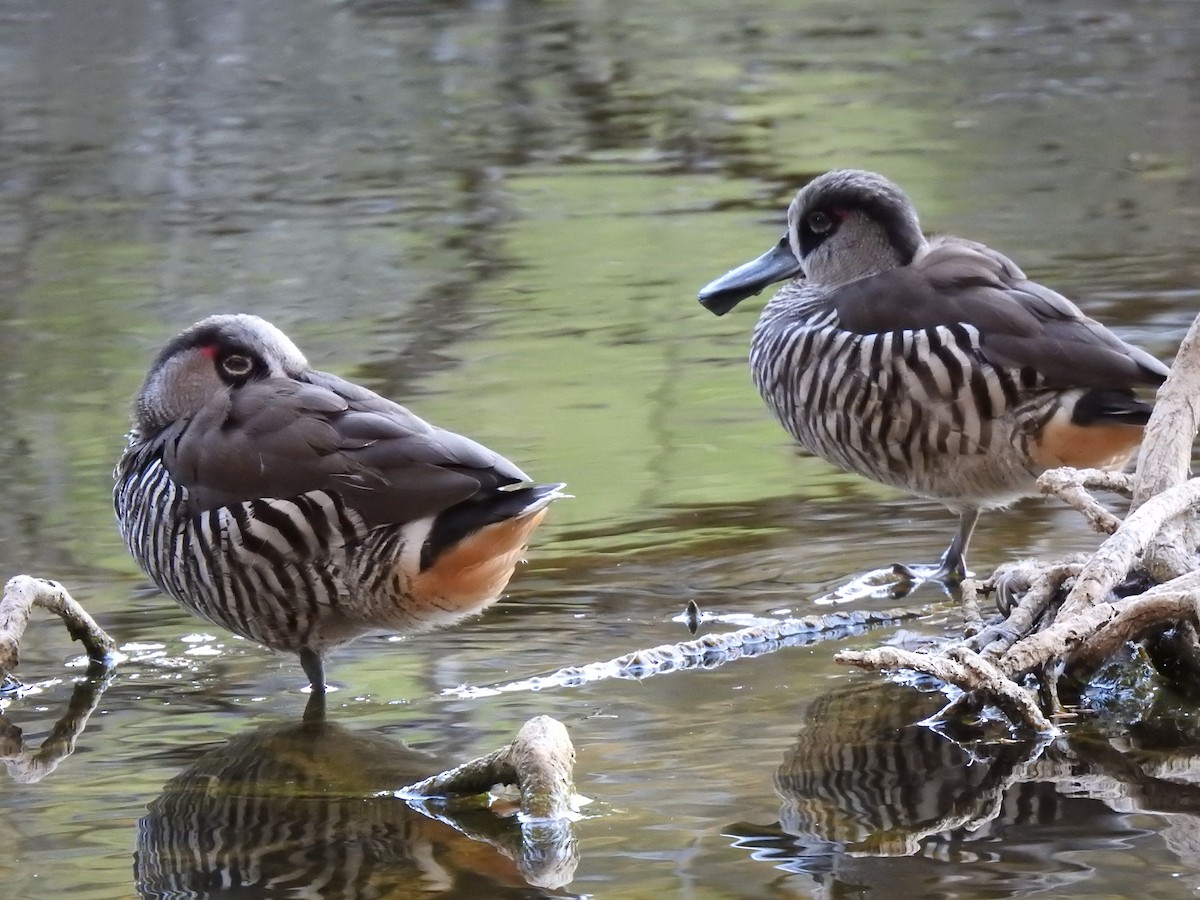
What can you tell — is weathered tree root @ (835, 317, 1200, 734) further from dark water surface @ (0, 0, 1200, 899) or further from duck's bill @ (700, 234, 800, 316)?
duck's bill @ (700, 234, 800, 316)

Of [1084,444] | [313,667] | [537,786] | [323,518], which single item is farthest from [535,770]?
[1084,444]

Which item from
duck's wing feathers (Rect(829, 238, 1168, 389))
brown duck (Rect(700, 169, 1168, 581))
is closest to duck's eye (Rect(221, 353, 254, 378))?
brown duck (Rect(700, 169, 1168, 581))

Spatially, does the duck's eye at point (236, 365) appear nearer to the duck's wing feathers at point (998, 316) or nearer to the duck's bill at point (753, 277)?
the duck's wing feathers at point (998, 316)

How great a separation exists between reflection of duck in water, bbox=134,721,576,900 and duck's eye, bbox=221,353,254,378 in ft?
4.18

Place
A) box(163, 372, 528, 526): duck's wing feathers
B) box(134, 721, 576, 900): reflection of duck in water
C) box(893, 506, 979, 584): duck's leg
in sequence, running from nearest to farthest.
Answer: box(134, 721, 576, 900): reflection of duck in water
box(163, 372, 528, 526): duck's wing feathers
box(893, 506, 979, 584): duck's leg

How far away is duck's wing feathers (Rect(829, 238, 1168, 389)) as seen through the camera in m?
7.03

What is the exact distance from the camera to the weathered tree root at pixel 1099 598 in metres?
5.27

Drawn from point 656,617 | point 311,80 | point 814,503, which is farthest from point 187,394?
point 311,80

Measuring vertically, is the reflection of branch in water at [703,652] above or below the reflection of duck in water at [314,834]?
below

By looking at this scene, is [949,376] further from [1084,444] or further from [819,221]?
[819,221]

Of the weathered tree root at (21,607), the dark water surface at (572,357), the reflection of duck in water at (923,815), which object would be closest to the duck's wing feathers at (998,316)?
the dark water surface at (572,357)

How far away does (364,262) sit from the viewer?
46.0 ft

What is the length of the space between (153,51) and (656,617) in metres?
18.2

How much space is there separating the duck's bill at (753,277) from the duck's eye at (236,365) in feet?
8.55
